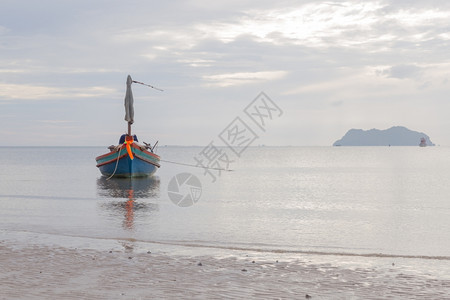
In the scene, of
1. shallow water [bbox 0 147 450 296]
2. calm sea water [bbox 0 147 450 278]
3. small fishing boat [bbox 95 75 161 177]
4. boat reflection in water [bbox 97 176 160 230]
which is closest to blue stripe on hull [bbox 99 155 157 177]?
small fishing boat [bbox 95 75 161 177]

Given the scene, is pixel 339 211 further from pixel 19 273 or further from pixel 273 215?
pixel 19 273

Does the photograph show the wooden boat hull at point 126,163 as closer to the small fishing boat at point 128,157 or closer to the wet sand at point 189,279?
the small fishing boat at point 128,157

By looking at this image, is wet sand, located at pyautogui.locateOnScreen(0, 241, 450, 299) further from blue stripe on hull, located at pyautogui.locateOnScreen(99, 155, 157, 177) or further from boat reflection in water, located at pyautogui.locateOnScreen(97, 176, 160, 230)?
blue stripe on hull, located at pyautogui.locateOnScreen(99, 155, 157, 177)

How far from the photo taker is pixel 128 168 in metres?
46.1

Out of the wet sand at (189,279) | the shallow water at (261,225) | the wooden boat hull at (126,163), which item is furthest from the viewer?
the wooden boat hull at (126,163)

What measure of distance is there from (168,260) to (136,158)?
3573 cm

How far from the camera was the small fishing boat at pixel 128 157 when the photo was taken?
148 feet

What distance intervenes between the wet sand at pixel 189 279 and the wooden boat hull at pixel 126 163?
33.7 meters

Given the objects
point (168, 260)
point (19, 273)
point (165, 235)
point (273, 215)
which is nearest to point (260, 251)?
point (168, 260)

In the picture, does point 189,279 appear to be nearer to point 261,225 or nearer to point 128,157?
point 261,225

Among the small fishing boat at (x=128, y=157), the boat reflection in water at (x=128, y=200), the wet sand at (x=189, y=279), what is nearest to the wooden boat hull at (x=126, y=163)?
the small fishing boat at (x=128, y=157)

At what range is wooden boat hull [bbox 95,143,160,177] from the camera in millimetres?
45594

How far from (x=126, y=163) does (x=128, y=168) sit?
0.54 metres

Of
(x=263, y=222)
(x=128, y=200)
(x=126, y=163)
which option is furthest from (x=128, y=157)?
(x=263, y=222)
